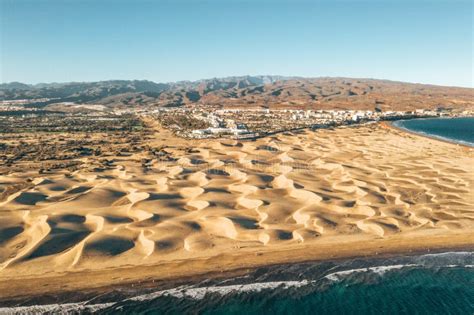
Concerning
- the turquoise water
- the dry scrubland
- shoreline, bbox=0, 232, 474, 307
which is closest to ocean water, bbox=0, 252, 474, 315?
the turquoise water

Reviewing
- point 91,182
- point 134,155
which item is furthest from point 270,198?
point 134,155

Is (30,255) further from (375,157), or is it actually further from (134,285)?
(375,157)

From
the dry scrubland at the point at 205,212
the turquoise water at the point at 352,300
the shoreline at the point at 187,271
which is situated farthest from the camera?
the dry scrubland at the point at 205,212

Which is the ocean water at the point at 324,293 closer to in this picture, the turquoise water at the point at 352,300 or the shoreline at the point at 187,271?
the turquoise water at the point at 352,300

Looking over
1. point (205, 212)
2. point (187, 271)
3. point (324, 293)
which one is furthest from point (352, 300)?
point (205, 212)

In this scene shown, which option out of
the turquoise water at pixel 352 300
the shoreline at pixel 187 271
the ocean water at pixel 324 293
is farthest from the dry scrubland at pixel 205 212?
the turquoise water at pixel 352 300

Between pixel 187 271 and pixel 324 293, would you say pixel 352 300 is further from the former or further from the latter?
pixel 187 271

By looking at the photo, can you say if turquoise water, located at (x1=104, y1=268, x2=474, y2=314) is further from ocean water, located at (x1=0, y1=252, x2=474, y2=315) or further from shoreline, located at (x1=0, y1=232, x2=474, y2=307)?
shoreline, located at (x1=0, y1=232, x2=474, y2=307)
